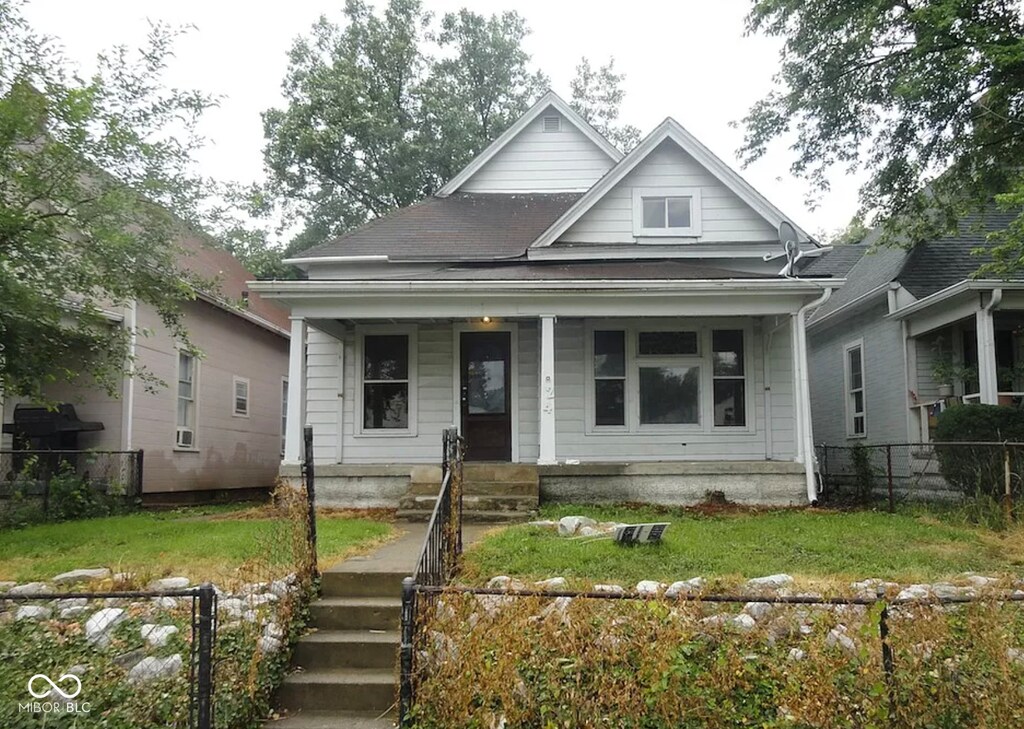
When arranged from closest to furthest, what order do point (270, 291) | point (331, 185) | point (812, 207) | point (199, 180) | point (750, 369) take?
point (199, 180), point (270, 291), point (750, 369), point (812, 207), point (331, 185)

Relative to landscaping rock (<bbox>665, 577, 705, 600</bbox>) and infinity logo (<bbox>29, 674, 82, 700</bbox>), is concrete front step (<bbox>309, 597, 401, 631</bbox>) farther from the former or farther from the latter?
landscaping rock (<bbox>665, 577, 705, 600</bbox>)

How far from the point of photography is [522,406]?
40.9 feet

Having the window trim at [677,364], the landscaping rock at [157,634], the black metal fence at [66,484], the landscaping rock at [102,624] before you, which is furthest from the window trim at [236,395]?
the landscaping rock at [157,634]

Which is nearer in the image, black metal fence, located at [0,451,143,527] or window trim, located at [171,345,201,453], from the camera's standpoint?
black metal fence, located at [0,451,143,527]

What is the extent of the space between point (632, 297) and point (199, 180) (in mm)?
5845

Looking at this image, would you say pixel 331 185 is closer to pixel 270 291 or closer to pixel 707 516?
pixel 270 291

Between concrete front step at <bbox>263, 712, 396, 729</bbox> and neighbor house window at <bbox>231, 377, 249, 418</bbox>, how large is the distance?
41.6ft

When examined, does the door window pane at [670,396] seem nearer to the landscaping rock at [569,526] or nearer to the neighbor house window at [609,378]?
the neighbor house window at [609,378]

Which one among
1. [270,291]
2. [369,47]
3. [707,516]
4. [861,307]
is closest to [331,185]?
[369,47]

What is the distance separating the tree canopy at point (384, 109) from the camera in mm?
24078

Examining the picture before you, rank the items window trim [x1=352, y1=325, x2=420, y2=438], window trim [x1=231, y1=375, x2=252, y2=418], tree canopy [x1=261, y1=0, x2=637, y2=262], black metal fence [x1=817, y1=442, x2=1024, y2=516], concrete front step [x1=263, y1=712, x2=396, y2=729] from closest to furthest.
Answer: concrete front step [x1=263, y1=712, x2=396, y2=729]
black metal fence [x1=817, y1=442, x2=1024, y2=516]
window trim [x1=352, y1=325, x2=420, y2=438]
window trim [x1=231, y1=375, x2=252, y2=418]
tree canopy [x1=261, y1=0, x2=637, y2=262]

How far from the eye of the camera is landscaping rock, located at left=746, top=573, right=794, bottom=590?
5.54 m

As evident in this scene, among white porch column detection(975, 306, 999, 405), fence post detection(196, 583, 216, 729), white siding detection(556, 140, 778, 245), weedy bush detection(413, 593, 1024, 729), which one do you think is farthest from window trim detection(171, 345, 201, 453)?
white porch column detection(975, 306, 999, 405)

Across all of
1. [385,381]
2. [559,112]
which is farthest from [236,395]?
[559,112]
